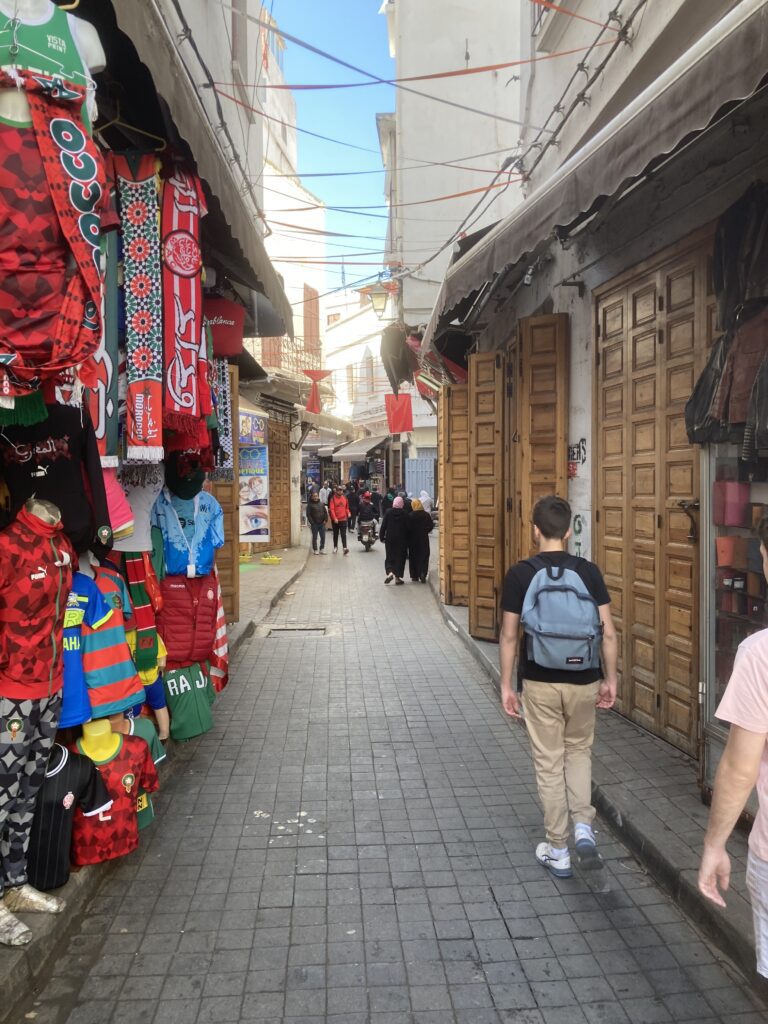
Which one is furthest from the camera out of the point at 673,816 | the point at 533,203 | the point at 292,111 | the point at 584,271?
the point at 292,111

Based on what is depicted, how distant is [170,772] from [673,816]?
3173mm

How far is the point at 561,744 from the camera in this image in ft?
11.5

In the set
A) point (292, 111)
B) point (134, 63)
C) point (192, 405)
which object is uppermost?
point (292, 111)

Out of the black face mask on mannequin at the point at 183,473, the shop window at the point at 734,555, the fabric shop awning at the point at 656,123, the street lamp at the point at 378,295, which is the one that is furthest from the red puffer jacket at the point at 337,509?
the shop window at the point at 734,555

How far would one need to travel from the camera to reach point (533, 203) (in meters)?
4.14

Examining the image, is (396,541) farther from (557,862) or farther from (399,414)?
(557,862)

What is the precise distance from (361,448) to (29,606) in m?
34.9

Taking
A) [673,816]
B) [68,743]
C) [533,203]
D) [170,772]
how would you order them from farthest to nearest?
[170,772] → [533,203] → [673,816] → [68,743]

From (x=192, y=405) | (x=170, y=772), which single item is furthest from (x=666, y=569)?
(x=170, y=772)

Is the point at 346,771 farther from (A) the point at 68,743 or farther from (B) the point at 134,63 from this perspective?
(B) the point at 134,63

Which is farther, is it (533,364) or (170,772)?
(533,364)

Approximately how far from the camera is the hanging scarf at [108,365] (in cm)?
344

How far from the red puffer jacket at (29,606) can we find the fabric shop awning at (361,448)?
32477mm

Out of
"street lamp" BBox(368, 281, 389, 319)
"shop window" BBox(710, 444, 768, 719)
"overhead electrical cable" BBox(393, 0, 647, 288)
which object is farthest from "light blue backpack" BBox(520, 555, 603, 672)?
"street lamp" BBox(368, 281, 389, 319)
